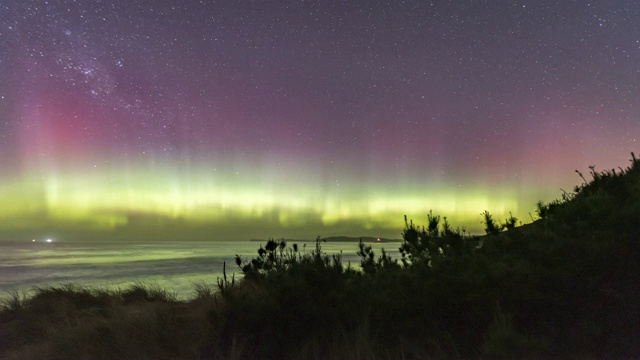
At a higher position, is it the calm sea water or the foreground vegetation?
the foreground vegetation

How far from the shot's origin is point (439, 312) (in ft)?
21.4

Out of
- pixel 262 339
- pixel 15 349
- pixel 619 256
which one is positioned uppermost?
pixel 619 256

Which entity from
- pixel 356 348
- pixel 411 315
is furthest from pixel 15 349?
pixel 411 315

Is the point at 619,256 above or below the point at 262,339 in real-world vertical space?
above

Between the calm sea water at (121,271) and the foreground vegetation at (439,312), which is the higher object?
the foreground vegetation at (439,312)

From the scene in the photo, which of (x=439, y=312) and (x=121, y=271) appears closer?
(x=439, y=312)

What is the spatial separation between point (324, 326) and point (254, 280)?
397 cm

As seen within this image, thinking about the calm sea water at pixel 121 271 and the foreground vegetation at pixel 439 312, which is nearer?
the foreground vegetation at pixel 439 312

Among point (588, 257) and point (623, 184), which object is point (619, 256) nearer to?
point (588, 257)

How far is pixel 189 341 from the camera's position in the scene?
673 cm

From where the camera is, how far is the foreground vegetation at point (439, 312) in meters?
5.87

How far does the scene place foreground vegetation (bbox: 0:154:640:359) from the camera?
5867 millimetres

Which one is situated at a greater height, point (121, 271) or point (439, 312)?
point (439, 312)

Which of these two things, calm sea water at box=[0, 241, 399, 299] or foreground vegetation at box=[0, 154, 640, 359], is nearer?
foreground vegetation at box=[0, 154, 640, 359]
